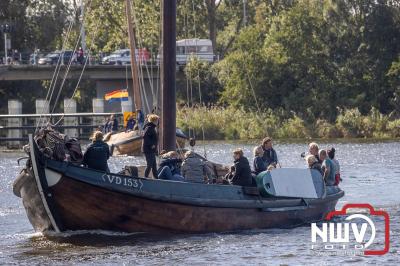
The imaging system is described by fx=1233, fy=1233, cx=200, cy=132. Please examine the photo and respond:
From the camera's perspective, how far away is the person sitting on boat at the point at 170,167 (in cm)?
2597

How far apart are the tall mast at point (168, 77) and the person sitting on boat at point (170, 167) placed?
4.77ft

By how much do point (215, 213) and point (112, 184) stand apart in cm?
243

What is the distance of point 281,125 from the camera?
77.7 metres

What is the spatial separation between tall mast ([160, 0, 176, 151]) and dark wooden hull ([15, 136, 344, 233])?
109 inches

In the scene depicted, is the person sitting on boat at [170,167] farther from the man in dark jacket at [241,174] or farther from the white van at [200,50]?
the white van at [200,50]

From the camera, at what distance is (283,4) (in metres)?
103

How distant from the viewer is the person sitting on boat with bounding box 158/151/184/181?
2597 cm

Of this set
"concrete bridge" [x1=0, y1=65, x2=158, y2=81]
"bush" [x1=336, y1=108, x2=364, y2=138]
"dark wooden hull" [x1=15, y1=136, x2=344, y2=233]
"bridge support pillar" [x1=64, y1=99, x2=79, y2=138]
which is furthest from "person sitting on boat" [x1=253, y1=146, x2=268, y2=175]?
"concrete bridge" [x1=0, y1=65, x2=158, y2=81]

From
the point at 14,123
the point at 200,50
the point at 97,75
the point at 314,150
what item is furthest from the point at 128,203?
the point at 200,50

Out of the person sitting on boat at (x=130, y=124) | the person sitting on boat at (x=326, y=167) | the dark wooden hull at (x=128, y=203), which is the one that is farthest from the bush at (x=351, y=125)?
the dark wooden hull at (x=128, y=203)

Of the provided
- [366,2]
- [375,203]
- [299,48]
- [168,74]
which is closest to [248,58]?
[299,48]

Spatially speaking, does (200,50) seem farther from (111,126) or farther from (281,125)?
(111,126)

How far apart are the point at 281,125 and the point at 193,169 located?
5194cm

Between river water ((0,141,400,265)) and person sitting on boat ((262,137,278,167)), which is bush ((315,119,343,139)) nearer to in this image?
river water ((0,141,400,265))
